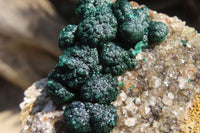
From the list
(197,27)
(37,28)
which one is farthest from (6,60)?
(197,27)

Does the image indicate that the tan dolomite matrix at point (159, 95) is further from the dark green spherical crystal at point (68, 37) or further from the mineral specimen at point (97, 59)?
the dark green spherical crystal at point (68, 37)

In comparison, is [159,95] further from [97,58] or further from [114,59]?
[97,58]

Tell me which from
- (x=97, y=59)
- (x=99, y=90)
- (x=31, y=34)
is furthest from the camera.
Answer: (x=31, y=34)

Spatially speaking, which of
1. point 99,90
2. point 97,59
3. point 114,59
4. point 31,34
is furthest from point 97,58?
point 31,34

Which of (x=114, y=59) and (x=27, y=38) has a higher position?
(x=27, y=38)

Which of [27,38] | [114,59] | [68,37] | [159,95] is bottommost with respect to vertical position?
[159,95]

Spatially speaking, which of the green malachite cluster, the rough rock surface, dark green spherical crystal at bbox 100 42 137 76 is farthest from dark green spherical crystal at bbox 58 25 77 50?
the rough rock surface

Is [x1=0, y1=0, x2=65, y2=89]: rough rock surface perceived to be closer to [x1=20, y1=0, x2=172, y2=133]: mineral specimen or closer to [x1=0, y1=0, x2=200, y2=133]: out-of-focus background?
[x1=0, y1=0, x2=200, y2=133]: out-of-focus background
